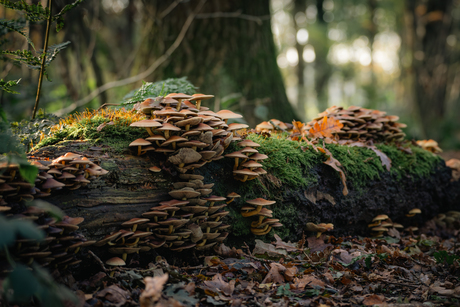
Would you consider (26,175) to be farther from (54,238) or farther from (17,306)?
(17,306)

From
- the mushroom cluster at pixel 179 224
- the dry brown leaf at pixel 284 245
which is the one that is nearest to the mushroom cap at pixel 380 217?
the dry brown leaf at pixel 284 245

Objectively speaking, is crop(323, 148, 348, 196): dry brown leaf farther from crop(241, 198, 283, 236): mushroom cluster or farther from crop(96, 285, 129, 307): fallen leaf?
crop(96, 285, 129, 307): fallen leaf

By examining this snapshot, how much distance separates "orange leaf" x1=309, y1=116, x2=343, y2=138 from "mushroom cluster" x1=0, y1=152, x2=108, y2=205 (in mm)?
2669

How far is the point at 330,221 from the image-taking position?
3475mm

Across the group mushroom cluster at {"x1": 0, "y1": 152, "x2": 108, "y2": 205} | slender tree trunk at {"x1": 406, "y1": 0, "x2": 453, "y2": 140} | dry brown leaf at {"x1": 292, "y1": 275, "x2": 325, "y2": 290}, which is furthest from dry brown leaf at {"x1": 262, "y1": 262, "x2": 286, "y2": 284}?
slender tree trunk at {"x1": 406, "y1": 0, "x2": 453, "y2": 140}

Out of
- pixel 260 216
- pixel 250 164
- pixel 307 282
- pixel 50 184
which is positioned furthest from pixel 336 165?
pixel 50 184

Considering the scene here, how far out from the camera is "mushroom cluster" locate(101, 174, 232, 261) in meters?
2.20

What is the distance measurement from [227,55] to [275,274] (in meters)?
4.28

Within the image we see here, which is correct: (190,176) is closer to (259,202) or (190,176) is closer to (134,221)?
(134,221)

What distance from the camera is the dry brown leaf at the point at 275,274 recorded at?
236 cm

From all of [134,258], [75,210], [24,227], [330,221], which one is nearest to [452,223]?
[330,221]

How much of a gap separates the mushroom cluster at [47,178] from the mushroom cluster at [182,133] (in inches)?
16.8

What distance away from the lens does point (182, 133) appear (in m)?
2.48

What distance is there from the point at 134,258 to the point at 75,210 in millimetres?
596
